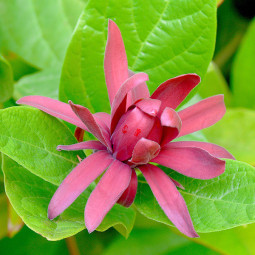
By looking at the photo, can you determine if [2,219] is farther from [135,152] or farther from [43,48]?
[135,152]

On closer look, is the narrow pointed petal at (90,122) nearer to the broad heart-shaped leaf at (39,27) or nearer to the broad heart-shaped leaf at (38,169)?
the broad heart-shaped leaf at (38,169)

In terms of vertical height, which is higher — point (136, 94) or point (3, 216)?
point (136, 94)

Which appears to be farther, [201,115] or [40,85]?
[40,85]

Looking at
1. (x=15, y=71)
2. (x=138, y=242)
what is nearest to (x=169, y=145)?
(x=138, y=242)

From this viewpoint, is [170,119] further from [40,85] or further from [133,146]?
[40,85]

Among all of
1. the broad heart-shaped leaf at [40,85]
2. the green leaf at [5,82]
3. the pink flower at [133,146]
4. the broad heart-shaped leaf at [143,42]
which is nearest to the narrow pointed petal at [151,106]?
the pink flower at [133,146]

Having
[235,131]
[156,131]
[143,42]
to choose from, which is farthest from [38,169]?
[235,131]
